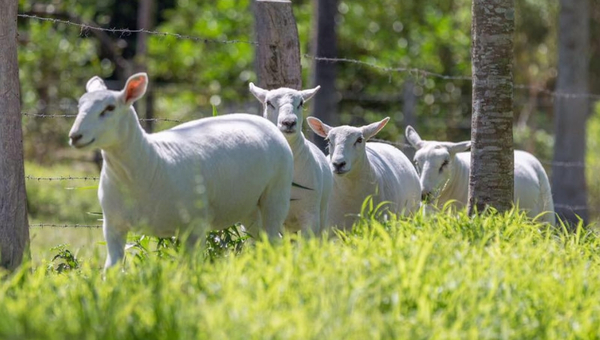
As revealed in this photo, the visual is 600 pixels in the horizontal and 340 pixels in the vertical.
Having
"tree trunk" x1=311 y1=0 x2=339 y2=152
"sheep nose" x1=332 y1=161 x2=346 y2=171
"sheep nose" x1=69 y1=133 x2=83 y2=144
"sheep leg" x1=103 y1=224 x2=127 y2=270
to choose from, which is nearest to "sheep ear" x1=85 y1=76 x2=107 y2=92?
"sheep nose" x1=69 y1=133 x2=83 y2=144

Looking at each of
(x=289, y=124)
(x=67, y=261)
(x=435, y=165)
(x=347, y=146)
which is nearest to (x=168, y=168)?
(x=67, y=261)

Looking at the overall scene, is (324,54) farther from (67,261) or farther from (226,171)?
(226,171)

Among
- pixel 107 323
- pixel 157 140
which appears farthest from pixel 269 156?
pixel 107 323

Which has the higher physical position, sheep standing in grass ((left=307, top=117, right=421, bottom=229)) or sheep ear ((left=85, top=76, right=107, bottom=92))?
sheep ear ((left=85, top=76, right=107, bottom=92))

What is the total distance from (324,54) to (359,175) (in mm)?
5200

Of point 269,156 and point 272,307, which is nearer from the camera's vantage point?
point 272,307

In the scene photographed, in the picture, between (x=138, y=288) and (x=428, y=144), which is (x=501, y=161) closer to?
(x=428, y=144)

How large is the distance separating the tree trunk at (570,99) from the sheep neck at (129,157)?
9262mm

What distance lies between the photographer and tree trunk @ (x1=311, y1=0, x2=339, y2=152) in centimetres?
1267

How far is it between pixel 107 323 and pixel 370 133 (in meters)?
3.96

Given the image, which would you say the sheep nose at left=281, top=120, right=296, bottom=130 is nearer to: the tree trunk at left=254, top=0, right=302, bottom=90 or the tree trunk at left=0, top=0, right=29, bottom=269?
the tree trunk at left=254, top=0, right=302, bottom=90

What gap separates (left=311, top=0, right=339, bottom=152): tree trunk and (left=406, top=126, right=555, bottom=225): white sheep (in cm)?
350

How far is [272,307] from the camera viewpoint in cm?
413

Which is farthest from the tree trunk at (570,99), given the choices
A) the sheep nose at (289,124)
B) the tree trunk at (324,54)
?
the sheep nose at (289,124)
